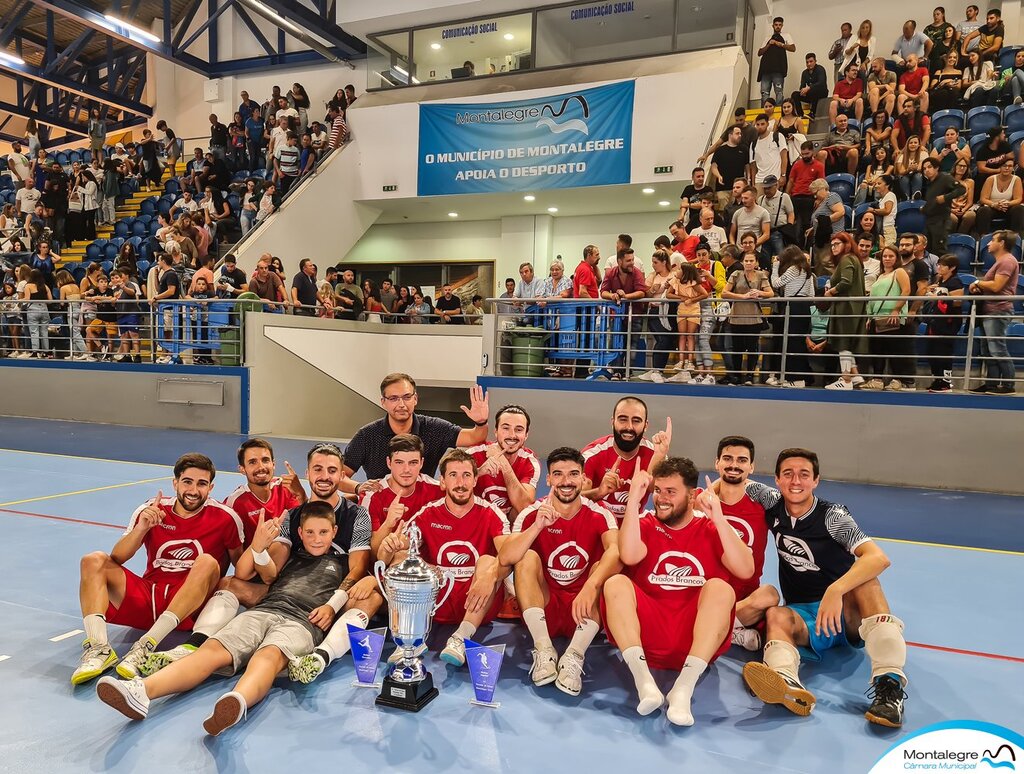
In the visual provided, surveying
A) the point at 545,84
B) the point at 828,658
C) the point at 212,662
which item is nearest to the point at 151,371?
the point at 545,84

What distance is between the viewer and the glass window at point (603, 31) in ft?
47.3

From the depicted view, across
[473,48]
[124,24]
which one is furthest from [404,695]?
[124,24]

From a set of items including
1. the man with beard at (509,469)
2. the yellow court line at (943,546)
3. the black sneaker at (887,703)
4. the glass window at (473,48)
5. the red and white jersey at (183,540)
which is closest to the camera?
the black sneaker at (887,703)

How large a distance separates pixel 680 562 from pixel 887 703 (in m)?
1.01

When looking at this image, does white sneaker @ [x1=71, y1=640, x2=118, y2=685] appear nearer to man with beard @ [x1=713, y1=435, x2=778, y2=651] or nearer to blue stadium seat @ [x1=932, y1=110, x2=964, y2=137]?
man with beard @ [x1=713, y1=435, x2=778, y2=651]

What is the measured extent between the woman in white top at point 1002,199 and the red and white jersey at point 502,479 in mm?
8163

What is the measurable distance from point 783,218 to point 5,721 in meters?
9.57

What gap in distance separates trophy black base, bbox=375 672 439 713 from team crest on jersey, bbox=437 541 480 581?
731 mm

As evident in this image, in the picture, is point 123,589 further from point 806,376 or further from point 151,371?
point 151,371

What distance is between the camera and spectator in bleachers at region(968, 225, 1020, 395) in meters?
7.33

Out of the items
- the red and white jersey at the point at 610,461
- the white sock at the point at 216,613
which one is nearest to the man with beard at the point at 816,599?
the red and white jersey at the point at 610,461

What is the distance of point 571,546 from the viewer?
144 inches

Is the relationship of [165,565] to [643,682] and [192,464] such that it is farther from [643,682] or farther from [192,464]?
[643,682]

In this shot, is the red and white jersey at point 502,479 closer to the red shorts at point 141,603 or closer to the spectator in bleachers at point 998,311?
the red shorts at point 141,603
